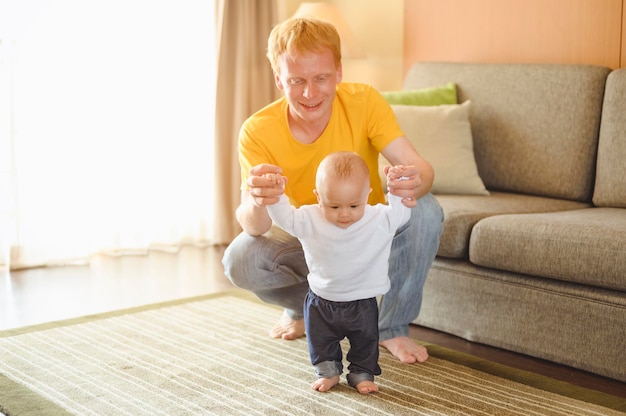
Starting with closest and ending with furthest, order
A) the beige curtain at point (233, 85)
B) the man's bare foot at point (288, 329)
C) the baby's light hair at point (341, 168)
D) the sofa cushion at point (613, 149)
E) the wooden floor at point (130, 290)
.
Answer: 1. the baby's light hair at point (341, 168)
2. the wooden floor at point (130, 290)
3. the man's bare foot at point (288, 329)
4. the sofa cushion at point (613, 149)
5. the beige curtain at point (233, 85)

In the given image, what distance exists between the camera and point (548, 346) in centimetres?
249

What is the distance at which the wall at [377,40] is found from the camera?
4.39 m

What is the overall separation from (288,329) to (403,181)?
0.81m

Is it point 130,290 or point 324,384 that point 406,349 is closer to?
point 324,384

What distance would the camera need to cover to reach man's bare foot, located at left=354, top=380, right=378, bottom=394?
2.17m

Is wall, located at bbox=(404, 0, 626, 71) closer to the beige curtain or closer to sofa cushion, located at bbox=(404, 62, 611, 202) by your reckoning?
sofa cushion, located at bbox=(404, 62, 611, 202)

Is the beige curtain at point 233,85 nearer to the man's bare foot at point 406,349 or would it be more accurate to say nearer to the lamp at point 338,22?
the lamp at point 338,22

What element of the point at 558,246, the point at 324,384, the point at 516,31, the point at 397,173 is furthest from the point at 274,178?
the point at 516,31

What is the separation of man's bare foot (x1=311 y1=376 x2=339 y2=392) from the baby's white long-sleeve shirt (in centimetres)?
22

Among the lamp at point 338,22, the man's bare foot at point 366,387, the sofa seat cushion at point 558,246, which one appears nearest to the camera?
the man's bare foot at point 366,387

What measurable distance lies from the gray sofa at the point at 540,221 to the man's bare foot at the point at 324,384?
67 cm

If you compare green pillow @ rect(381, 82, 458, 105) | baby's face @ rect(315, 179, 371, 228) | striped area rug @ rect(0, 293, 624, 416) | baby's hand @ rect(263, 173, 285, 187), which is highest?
green pillow @ rect(381, 82, 458, 105)

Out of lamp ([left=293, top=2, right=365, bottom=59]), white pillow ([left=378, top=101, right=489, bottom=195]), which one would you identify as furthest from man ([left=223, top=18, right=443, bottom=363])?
lamp ([left=293, top=2, right=365, bottom=59])

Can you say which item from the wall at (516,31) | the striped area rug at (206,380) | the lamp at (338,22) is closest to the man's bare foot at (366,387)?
the striped area rug at (206,380)
